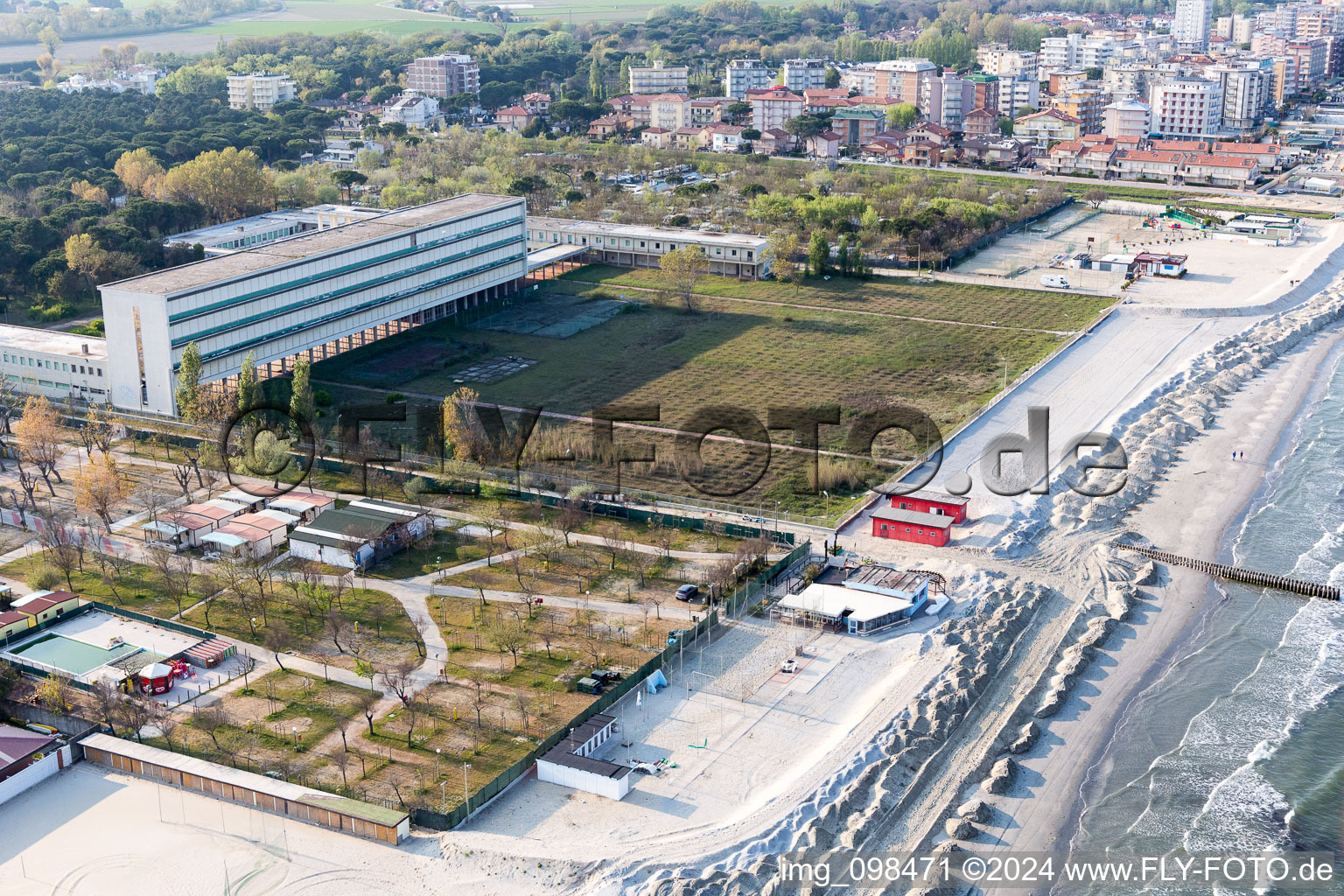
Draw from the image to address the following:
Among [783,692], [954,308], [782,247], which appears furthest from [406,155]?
[783,692]

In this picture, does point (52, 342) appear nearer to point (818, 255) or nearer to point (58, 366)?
point (58, 366)

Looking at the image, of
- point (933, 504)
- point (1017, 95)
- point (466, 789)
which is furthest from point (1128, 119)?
point (466, 789)

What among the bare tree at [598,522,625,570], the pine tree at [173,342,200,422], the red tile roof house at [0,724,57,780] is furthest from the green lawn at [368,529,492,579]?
the pine tree at [173,342,200,422]

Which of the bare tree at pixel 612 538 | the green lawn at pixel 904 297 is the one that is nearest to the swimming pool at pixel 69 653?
the bare tree at pixel 612 538

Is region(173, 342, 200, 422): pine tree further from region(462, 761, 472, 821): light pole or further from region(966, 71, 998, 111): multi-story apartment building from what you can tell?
region(966, 71, 998, 111): multi-story apartment building

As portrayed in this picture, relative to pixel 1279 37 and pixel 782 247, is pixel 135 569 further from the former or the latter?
pixel 1279 37

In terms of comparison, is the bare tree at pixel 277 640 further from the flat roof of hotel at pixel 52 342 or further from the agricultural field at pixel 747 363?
the flat roof of hotel at pixel 52 342

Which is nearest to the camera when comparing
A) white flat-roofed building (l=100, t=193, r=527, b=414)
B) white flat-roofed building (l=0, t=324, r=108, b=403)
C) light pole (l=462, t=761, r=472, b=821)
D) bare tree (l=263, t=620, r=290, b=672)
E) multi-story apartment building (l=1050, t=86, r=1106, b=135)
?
light pole (l=462, t=761, r=472, b=821)
